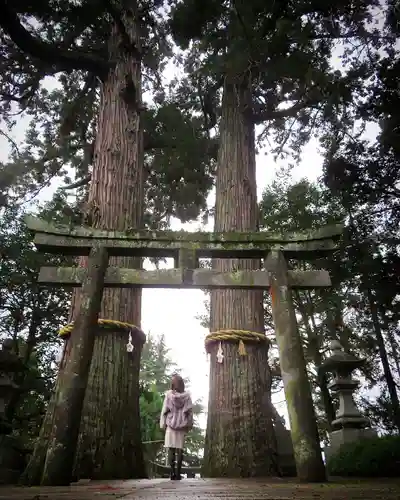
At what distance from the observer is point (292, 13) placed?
20.3 feet

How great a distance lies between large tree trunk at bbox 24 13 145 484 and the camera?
3654 millimetres

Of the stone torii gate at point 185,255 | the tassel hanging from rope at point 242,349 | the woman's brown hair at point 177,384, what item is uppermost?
the stone torii gate at point 185,255

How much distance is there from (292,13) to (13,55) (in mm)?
4410

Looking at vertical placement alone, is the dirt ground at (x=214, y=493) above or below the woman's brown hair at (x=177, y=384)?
below

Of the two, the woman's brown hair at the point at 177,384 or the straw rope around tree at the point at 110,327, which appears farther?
the woman's brown hair at the point at 177,384

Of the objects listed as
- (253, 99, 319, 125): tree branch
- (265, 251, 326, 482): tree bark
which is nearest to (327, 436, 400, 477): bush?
(265, 251, 326, 482): tree bark

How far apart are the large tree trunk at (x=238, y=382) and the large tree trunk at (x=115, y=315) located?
87 cm

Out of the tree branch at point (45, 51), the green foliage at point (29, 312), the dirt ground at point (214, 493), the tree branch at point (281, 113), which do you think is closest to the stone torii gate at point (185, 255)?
the dirt ground at point (214, 493)

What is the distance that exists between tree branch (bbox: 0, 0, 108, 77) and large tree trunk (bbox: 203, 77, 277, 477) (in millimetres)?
2747

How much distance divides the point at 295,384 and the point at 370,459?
270cm

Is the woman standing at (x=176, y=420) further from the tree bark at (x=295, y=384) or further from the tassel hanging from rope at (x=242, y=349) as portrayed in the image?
the tree bark at (x=295, y=384)

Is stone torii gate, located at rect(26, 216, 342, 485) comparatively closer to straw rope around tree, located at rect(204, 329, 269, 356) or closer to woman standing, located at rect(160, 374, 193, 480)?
straw rope around tree, located at rect(204, 329, 269, 356)

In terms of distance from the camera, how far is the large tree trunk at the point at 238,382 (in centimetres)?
408

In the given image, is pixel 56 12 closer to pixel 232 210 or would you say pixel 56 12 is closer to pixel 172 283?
pixel 232 210
